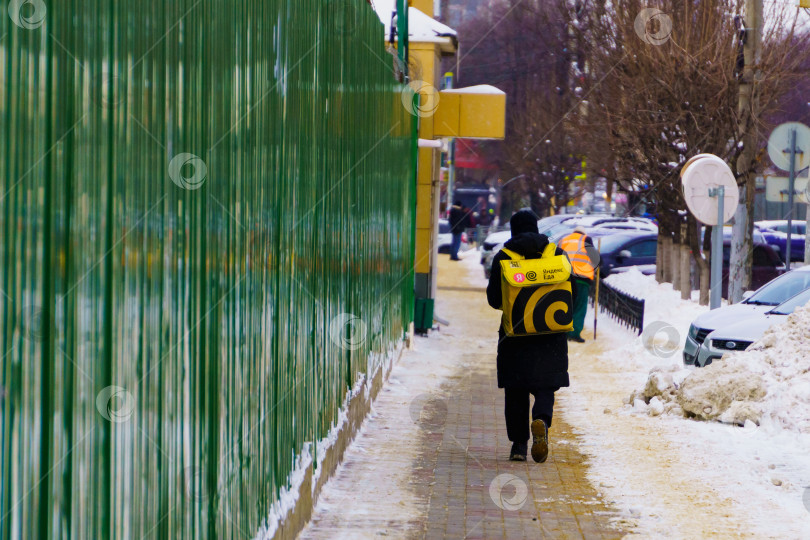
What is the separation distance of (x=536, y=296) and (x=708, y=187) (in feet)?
21.1

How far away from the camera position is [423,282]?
16844 mm

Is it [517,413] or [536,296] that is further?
[517,413]

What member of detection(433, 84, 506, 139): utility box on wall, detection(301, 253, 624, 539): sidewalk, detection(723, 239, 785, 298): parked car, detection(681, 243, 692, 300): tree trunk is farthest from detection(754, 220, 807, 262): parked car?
detection(301, 253, 624, 539): sidewalk

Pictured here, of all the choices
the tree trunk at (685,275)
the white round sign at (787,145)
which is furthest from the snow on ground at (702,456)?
the tree trunk at (685,275)

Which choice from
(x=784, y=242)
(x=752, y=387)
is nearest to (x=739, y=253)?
(x=752, y=387)

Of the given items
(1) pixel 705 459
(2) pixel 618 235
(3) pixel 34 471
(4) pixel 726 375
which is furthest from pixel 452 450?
(2) pixel 618 235

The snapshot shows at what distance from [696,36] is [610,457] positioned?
530 inches

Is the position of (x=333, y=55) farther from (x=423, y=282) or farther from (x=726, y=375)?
(x=423, y=282)

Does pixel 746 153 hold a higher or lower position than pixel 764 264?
higher

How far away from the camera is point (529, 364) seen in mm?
7438

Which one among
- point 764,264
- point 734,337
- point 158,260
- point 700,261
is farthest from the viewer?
point 764,264

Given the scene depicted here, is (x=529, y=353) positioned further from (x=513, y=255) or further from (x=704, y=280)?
(x=704, y=280)

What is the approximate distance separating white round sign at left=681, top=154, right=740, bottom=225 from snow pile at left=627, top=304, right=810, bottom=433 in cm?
350

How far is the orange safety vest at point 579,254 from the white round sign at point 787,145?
8.89 ft
